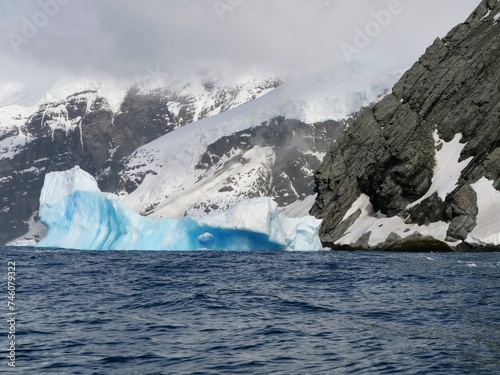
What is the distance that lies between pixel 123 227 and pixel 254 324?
56336 millimetres

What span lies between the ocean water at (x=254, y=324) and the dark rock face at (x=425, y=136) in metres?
61.3

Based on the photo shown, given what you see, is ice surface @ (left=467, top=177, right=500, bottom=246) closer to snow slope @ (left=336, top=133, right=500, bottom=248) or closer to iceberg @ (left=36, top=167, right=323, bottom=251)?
snow slope @ (left=336, top=133, right=500, bottom=248)

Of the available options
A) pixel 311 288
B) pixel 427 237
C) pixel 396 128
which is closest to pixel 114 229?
pixel 427 237

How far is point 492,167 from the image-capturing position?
3846 inches

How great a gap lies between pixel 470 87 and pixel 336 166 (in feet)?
87.2

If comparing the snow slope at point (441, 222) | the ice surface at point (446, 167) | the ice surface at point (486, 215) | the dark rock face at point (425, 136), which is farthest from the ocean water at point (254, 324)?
the ice surface at point (446, 167)

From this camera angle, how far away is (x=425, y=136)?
378 feet

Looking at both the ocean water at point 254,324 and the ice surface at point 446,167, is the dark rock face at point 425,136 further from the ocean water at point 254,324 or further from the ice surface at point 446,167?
the ocean water at point 254,324

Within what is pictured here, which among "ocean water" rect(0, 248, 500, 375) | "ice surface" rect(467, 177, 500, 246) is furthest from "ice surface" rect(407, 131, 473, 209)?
"ocean water" rect(0, 248, 500, 375)

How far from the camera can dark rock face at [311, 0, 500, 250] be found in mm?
103062

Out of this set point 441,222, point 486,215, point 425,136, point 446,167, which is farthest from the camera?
point 425,136

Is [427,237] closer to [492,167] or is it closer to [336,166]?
[492,167]

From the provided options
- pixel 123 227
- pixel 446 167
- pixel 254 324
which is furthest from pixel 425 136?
pixel 254 324

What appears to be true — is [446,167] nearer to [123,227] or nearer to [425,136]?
[425,136]
